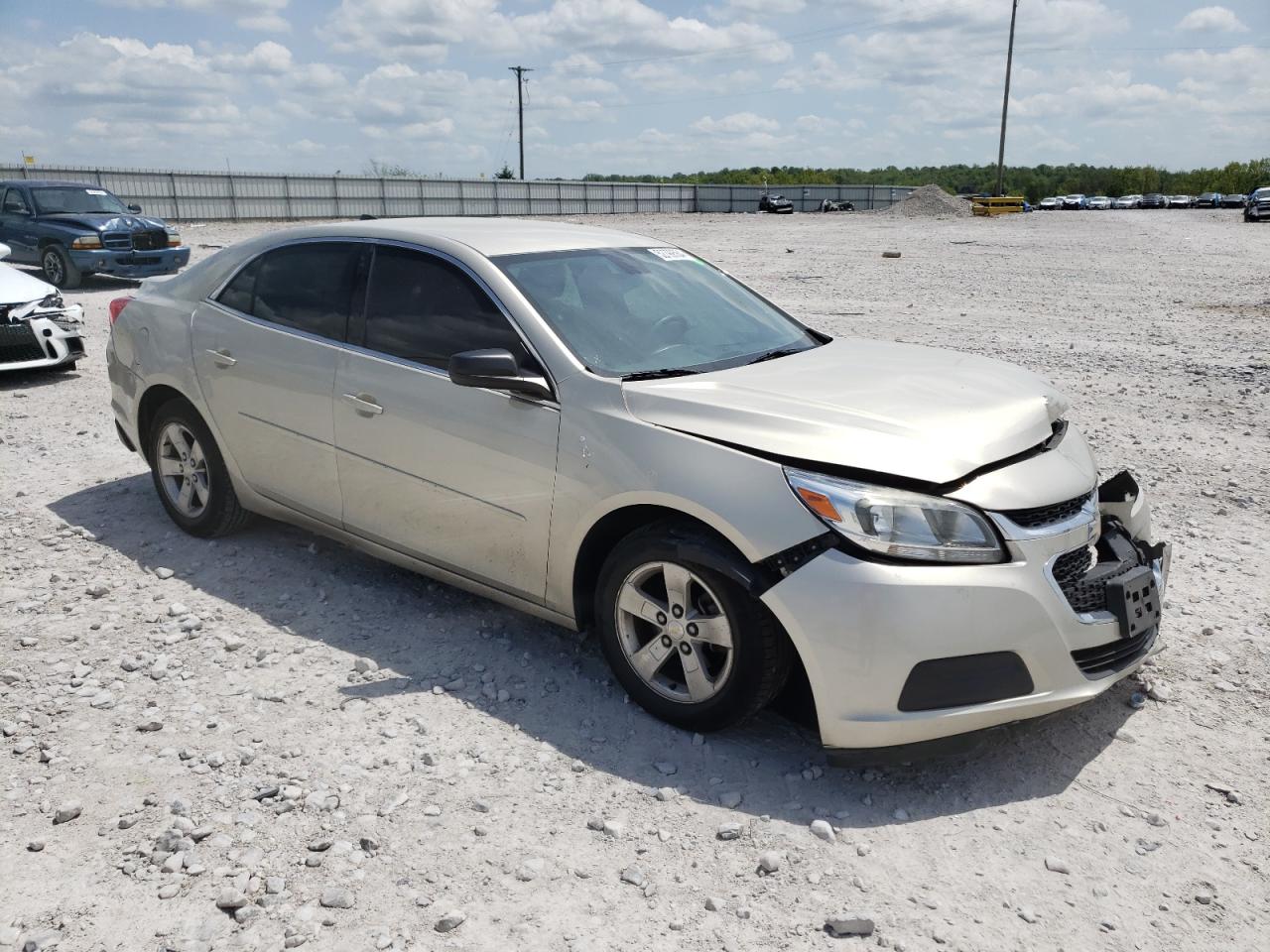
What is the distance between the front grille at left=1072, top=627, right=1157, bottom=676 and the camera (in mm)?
3299

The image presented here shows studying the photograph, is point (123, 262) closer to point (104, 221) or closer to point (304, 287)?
point (104, 221)

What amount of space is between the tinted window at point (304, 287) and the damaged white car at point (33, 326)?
5.31 meters

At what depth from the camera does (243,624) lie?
15.0 feet

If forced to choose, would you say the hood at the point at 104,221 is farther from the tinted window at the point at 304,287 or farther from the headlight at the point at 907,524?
the headlight at the point at 907,524

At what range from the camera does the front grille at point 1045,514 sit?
3.24 meters

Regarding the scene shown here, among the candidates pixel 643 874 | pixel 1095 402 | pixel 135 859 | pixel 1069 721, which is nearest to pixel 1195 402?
pixel 1095 402

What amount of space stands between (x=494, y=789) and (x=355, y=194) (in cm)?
4743

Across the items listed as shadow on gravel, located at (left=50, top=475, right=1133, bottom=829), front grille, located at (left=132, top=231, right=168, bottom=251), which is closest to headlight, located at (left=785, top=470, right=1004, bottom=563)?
shadow on gravel, located at (left=50, top=475, right=1133, bottom=829)

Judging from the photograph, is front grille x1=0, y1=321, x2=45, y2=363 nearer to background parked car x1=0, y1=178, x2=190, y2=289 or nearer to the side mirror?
the side mirror

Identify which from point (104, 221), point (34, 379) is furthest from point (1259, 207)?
point (34, 379)

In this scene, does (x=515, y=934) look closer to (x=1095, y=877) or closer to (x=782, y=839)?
(x=782, y=839)

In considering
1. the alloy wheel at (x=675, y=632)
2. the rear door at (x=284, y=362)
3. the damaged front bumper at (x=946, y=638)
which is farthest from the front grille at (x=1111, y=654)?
the rear door at (x=284, y=362)

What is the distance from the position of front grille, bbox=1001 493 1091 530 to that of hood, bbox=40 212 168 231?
57.6 feet

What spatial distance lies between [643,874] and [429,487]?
1.88 m
